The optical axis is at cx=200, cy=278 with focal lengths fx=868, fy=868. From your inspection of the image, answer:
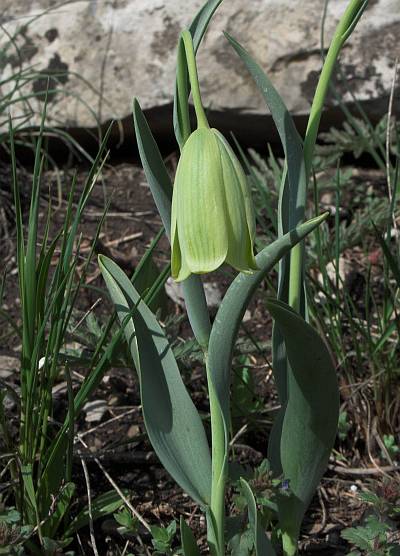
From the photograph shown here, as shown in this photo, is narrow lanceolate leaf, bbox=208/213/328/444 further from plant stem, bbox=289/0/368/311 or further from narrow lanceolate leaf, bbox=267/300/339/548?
plant stem, bbox=289/0/368/311

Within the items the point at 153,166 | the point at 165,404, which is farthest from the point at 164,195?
the point at 165,404

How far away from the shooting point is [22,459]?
4.28ft

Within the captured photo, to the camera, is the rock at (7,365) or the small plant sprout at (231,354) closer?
the small plant sprout at (231,354)

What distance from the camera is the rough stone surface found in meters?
2.28

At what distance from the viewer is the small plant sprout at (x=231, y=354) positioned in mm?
1022

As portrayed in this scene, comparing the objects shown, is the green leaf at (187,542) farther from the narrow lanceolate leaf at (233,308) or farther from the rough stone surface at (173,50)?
the rough stone surface at (173,50)

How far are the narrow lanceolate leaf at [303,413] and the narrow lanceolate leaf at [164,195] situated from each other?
10 cm

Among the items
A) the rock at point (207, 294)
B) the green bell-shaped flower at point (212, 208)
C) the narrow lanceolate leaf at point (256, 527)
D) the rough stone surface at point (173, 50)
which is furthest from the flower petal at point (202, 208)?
the rough stone surface at point (173, 50)

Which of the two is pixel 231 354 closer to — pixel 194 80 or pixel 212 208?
pixel 212 208

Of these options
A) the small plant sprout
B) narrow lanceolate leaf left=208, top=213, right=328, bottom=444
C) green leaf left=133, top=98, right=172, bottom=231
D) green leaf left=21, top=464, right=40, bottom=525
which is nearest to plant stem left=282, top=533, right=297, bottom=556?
the small plant sprout

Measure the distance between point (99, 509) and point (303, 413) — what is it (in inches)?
17.1

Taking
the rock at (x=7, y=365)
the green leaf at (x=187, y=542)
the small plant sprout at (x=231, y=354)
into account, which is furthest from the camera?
the rock at (x=7, y=365)

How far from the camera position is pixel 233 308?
102 cm

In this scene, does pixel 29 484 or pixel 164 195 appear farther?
pixel 29 484
